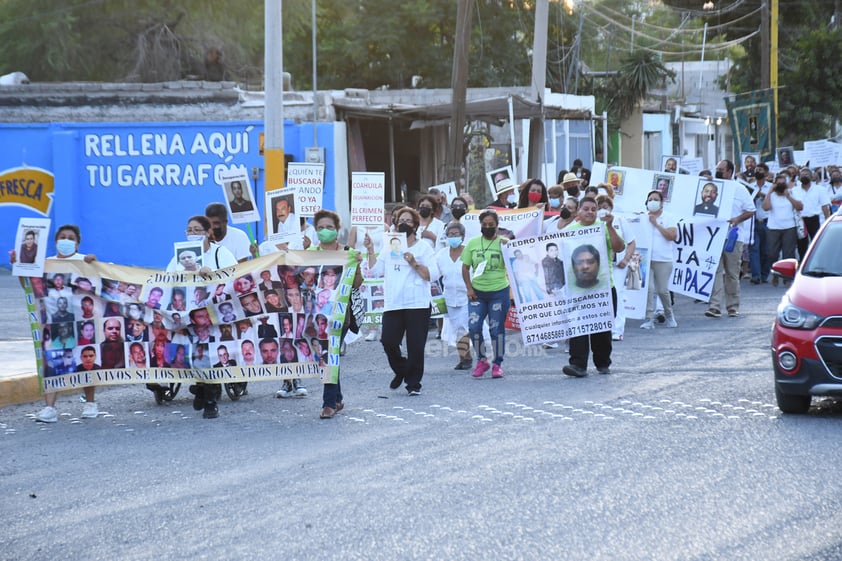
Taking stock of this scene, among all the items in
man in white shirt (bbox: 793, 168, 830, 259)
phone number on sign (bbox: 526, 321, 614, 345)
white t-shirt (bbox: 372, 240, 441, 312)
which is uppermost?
man in white shirt (bbox: 793, 168, 830, 259)

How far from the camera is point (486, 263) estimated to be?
12.3 meters

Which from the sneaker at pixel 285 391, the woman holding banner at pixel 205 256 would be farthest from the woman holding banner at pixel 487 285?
the woman holding banner at pixel 205 256

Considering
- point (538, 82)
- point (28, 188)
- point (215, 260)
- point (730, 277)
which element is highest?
point (538, 82)

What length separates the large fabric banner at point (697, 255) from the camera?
17062 millimetres

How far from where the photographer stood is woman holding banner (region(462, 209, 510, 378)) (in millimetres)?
12328

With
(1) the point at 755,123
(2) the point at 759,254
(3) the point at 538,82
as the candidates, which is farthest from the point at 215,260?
(1) the point at 755,123

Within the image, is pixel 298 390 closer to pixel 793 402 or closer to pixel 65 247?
pixel 65 247

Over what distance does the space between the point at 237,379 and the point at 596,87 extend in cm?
3601

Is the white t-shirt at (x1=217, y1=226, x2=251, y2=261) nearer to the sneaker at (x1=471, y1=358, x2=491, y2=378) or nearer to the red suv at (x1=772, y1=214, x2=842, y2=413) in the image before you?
the sneaker at (x1=471, y1=358, x2=491, y2=378)

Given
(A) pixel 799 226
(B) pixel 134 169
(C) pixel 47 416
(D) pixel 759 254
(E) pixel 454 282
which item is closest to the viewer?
(C) pixel 47 416

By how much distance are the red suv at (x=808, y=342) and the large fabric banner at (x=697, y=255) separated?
24.2 ft

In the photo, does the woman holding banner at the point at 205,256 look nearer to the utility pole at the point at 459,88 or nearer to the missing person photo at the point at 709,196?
the missing person photo at the point at 709,196

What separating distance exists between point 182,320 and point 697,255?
9.01 m

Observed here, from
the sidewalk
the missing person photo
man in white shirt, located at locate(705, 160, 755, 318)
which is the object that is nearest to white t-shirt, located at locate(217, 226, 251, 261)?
the sidewalk
